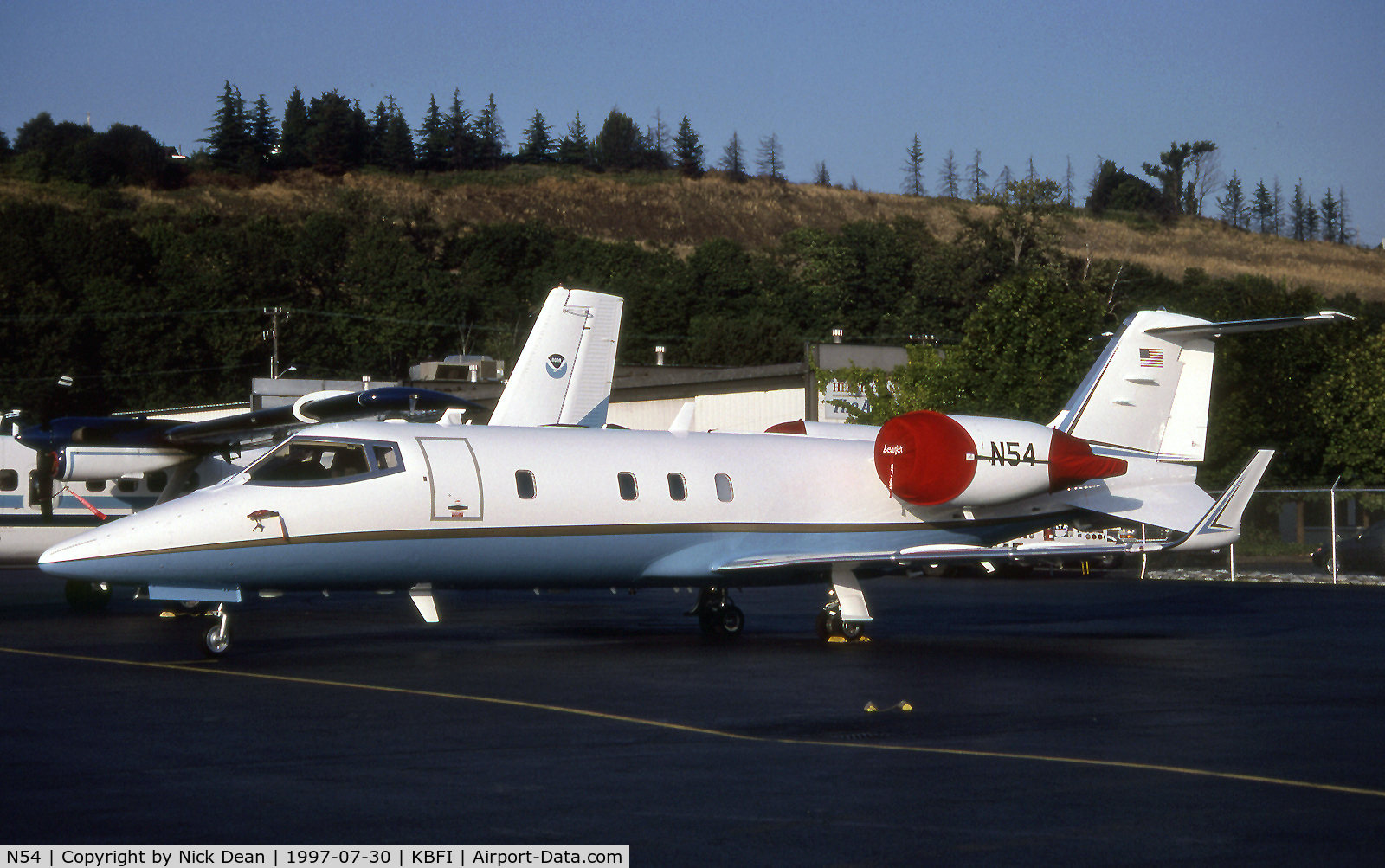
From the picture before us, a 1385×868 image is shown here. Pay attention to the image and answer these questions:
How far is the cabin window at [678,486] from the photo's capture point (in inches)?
760

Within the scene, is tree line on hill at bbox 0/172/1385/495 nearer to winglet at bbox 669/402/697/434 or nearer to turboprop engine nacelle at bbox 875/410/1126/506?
turboprop engine nacelle at bbox 875/410/1126/506

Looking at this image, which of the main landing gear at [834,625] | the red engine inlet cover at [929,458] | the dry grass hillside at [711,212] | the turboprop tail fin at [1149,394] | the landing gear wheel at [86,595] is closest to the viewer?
the main landing gear at [834,625]

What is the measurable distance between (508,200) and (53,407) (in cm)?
8668

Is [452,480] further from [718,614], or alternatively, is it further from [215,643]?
[718,614]

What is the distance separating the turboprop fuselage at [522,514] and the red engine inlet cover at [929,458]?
560mm

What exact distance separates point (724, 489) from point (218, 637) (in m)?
7.06

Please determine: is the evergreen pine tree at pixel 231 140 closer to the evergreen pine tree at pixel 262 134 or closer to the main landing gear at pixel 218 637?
the evergreen pine tree at pixel 262 134

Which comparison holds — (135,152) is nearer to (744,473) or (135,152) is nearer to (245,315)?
(245,315)

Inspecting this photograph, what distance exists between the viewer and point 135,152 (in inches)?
6029

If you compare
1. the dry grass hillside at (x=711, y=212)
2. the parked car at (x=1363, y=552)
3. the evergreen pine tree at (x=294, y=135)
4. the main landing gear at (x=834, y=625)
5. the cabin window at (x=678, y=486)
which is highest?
the evergreen pine tree at (x=294, y=135)

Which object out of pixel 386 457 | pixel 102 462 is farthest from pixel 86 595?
pixel 386 457

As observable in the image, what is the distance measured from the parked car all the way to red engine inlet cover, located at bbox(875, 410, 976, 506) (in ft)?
62.5

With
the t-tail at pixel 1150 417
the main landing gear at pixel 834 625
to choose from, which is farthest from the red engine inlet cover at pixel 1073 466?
the main landing gear at pixel 834 625

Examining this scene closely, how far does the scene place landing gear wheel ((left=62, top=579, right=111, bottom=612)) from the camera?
24047 mm
